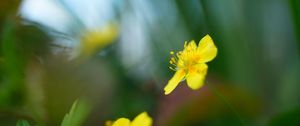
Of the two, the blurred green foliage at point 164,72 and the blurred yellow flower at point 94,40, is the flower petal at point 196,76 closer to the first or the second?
the blurred green foliage at point 164,72

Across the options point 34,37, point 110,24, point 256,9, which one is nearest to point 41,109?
point 34,37

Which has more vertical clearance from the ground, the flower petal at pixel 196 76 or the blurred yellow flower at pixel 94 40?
the blurred yellow flower at pixel 94 40

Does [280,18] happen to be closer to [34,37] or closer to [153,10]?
[153,10]

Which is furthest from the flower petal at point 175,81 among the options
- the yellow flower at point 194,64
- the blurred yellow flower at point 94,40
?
the blurred yellow flower at point 94,40

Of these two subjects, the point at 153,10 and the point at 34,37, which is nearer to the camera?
the point at 34,37

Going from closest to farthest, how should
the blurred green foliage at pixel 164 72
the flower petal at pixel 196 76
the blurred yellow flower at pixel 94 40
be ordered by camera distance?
the flower petal at pixel 196 76 < the blurred green foliage at pixel 164 72 < the blurred yellow flower at pixel 94 40

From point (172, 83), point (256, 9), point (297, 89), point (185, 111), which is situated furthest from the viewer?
point (256, 9)

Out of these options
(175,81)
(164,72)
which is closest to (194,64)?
(175,81)

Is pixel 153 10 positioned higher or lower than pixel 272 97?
higher

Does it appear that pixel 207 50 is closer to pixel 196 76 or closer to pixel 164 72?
pixel 196 76
